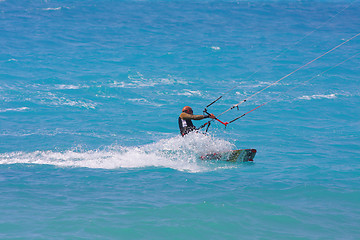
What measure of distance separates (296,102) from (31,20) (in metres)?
30.2

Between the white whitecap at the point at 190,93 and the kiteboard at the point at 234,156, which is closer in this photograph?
the kiteboard at the point at 234,156

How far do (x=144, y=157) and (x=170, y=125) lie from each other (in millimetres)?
6171

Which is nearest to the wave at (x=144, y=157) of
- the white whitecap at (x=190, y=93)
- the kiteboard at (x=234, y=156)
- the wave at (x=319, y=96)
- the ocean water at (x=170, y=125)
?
the ocean water at (x=170, y=125)

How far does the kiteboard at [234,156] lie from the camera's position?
551 inches

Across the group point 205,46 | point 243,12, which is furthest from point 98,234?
point 243,12

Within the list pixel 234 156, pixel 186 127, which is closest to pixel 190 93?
pixel 186 127

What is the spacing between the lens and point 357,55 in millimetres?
35531

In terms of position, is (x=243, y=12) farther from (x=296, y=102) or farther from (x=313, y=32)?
(x=296, y=102)

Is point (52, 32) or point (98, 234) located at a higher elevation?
point (52, 32)

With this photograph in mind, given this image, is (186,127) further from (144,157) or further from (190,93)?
(190,93)

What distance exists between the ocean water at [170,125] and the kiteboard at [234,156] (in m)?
A: 0.22

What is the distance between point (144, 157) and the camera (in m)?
14.4

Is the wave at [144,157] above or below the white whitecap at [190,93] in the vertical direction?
below

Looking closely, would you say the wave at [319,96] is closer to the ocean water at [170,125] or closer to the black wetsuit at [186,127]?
the ocean water at [170,125]
